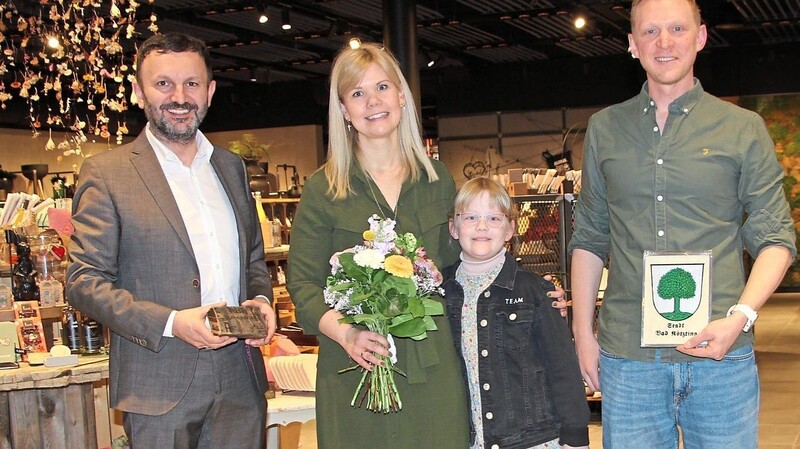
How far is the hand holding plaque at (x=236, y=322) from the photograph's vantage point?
2.46 metres

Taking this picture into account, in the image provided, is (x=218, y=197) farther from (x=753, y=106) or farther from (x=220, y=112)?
(x=220, y=112)

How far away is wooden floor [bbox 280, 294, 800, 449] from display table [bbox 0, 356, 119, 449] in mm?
1150

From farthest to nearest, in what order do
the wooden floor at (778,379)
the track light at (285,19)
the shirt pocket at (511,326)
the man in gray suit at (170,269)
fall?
the track light at (285,19) < the wooden floor at (778,379) < the shirt pocket at (511,326) < the man in gray suit at (170,269)

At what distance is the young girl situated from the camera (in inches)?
104

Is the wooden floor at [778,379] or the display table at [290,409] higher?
the display table at [290,409]

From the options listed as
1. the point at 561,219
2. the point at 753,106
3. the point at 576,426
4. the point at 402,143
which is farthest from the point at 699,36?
the point at 753,106

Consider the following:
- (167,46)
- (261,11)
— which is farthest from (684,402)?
(261,11)

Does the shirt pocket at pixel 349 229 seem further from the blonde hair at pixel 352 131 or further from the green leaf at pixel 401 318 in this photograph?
the green leaf at pixel 401 318

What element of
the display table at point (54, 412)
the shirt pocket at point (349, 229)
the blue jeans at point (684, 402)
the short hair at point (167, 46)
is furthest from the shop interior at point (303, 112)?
the blue jeans at point (684, 402)

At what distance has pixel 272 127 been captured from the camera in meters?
19.8

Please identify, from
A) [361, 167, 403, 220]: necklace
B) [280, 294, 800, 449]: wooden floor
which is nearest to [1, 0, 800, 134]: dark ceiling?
[280, 294, 800, 449]: wooden floor

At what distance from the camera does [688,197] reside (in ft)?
7.50

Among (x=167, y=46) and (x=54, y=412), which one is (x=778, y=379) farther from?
(x=167, y=46)

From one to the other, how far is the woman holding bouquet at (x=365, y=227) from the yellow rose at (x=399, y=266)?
0.22 meters
